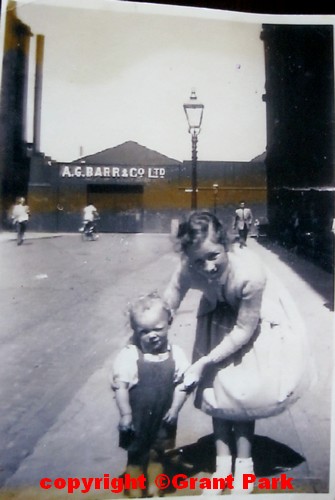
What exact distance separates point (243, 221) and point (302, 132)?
17cm

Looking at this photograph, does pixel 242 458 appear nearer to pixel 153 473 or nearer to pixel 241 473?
pixel 241 473

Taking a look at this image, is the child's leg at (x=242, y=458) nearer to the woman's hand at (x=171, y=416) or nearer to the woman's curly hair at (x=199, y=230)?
the woman's hand at (x=171, y=416)

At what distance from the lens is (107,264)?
2.08 feet

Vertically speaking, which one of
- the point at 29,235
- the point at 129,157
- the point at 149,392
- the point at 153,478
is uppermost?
the point at 129,157

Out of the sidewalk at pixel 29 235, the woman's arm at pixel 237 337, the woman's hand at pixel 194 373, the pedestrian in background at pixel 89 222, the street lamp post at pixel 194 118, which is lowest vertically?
the woman's hand at pixel 194 373

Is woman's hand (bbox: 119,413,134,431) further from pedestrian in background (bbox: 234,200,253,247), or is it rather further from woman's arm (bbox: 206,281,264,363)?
pedestrian in background (bbox: 234,200,253,247)

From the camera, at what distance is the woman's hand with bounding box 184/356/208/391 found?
610 millimetres

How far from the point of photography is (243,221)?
2.07ft

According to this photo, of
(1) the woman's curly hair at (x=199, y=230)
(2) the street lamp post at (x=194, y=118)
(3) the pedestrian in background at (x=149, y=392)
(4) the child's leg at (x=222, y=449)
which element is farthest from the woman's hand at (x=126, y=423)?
(2) the street lamp post at (x=194, y=118)

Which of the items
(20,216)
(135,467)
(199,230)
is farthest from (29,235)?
(135,467)

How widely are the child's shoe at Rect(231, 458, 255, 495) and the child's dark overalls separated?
97 millimetres

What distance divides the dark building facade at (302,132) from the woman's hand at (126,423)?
12.9 inches

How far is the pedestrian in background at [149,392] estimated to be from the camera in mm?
598

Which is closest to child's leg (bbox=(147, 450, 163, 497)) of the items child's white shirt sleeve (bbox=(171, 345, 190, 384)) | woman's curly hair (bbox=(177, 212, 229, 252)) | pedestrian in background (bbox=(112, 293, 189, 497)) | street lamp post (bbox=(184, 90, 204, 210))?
pedestrian in background (bbox=(112, 293, 189, 497))
